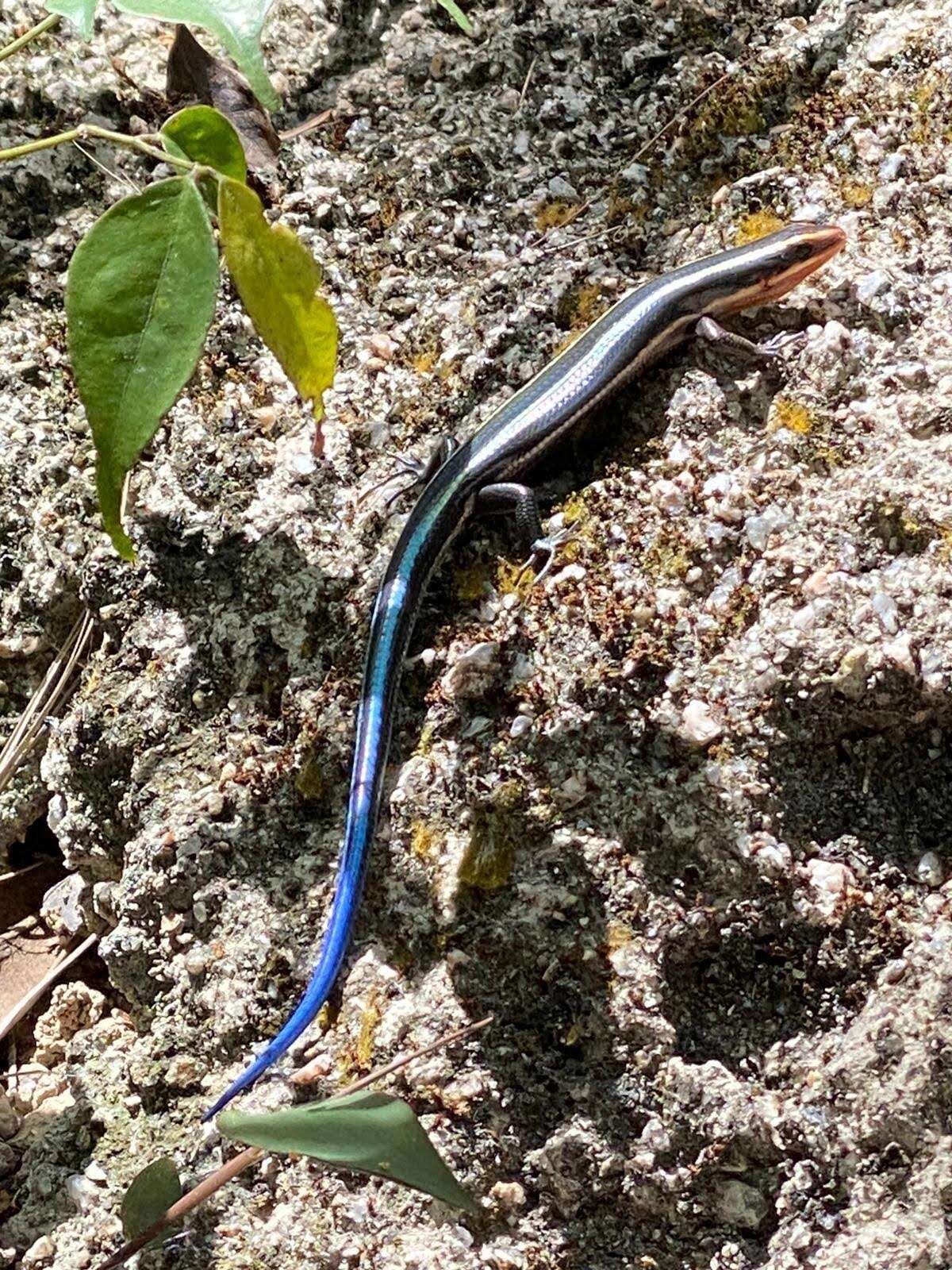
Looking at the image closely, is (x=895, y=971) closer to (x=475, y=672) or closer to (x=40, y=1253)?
(x=475, y=672)

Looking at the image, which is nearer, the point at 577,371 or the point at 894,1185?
the point at 894,1185

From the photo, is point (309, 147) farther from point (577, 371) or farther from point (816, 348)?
point (816, 348)

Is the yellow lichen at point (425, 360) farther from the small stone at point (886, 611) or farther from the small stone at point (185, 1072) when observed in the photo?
the small stone at point (185, 1072)

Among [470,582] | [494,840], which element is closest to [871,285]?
[470,582]

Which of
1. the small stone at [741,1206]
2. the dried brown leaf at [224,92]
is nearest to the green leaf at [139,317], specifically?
the small stone at [741,1206]

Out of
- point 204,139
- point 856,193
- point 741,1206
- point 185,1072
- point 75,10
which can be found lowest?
point 741,1206

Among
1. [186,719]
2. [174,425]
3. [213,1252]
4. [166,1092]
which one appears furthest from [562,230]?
[213,1252]

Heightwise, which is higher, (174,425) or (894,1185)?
(174,425)
